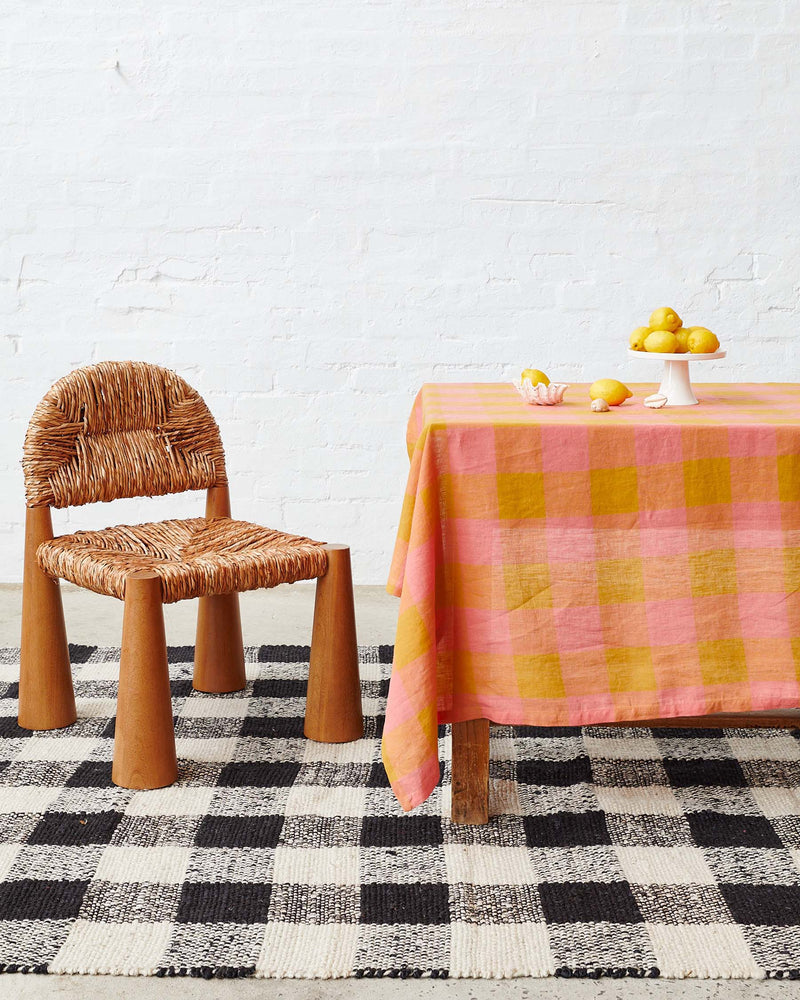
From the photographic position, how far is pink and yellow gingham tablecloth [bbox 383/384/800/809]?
59.2 inches

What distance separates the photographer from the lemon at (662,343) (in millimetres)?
1769

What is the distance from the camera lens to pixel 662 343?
177 cm

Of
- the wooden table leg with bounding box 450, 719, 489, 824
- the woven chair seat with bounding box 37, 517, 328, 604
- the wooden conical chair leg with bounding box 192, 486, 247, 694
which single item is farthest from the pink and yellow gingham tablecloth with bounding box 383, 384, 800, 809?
the wooden conical chair leg with bounding box 192, 486, 247, 694

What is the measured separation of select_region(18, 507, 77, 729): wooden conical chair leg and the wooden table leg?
2.62ft

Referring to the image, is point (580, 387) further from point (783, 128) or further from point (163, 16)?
point (163, 16)

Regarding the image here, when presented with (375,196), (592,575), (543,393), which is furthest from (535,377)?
(375,196)

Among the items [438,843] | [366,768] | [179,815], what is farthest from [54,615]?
[438,843]

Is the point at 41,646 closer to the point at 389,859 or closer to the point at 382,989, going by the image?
the point at 389,859

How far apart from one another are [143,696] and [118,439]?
57cm

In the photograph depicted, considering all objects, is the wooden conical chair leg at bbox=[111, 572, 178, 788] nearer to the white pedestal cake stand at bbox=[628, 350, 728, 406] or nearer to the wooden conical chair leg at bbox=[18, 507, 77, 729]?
the wooden conical chair leg at bbox=[18, 507, 77, 729]

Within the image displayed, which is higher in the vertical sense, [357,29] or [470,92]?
[357,29]

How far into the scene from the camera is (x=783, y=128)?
2.78m

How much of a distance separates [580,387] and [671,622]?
637 mm

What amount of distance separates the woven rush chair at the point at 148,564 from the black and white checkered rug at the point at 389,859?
91 mm
